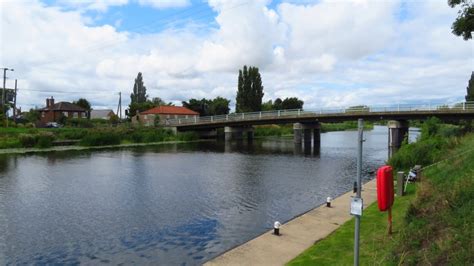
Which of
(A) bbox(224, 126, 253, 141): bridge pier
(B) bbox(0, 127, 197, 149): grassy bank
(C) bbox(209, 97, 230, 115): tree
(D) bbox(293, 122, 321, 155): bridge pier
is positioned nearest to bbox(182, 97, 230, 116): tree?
(C) bbox(209, 97, 230, 115): tree

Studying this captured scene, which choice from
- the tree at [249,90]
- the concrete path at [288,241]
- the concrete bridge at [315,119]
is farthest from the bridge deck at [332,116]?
the concrete path at [288,241]

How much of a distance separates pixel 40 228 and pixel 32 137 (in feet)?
158

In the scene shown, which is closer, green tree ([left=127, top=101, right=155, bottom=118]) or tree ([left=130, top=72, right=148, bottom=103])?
green tree ([left=127, top=101, right=155, bottom=118])

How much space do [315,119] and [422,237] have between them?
65419 mm

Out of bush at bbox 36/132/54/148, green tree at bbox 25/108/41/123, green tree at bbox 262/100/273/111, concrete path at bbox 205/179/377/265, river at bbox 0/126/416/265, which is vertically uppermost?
green tree at bbox 262/100/273/111

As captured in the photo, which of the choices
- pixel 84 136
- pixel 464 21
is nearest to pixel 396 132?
pixel 464 21

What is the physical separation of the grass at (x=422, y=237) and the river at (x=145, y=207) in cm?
445

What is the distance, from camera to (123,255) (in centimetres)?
1459

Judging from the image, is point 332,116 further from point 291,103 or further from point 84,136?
point 291,103

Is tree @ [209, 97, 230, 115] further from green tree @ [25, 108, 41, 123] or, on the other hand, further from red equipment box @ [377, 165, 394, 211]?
red equipment box @ [377, 165, 394, 211]

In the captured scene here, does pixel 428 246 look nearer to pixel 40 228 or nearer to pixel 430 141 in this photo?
pixel 40 228

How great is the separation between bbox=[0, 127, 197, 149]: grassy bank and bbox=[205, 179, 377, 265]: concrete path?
5415 centimetres

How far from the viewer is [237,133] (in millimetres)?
91750

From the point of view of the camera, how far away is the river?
1520 centimetres
